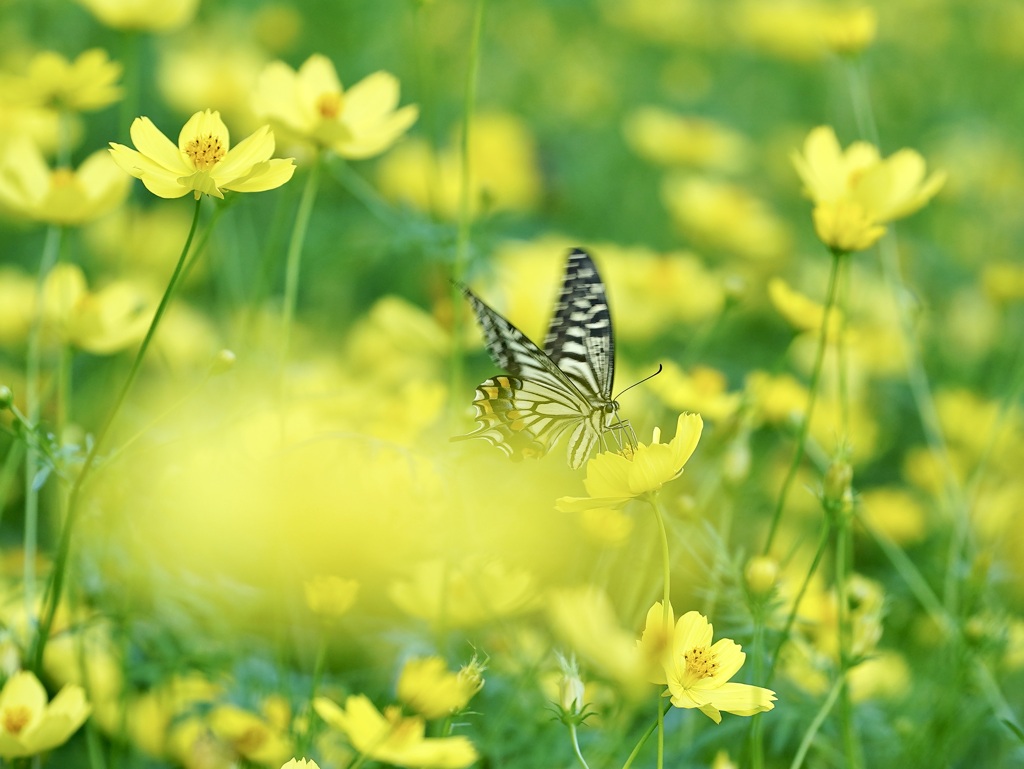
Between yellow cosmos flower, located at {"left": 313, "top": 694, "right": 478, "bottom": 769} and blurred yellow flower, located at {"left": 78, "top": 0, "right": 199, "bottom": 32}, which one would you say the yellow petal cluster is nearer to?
yellow cosmos flower, located at {"left": 313, "top": 694, "right": 478, "bottom": 769}

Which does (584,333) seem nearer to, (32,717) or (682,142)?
(32,717)

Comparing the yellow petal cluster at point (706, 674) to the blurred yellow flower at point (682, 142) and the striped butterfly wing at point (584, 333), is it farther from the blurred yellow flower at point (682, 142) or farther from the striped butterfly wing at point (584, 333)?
the blurred yellow flower at point (682, 142)

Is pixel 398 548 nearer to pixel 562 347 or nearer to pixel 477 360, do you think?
pixel 562 347

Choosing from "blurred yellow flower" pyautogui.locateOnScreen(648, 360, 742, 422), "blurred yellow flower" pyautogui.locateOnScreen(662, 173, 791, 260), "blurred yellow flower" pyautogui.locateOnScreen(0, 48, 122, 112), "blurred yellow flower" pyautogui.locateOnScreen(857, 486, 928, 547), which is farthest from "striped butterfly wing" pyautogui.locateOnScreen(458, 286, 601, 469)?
"blurred yellow flower" pyautogui.locateOnScreen(662, 173, 791, 260)

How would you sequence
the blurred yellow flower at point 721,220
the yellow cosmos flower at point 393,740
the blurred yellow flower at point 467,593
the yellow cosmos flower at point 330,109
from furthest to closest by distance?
the blurred yellow flower at point 721,220 → the yellow cosmos flower at point 330,109 → the blurred yellow flower at point 467,593 → the yellow cosmos flower at point 393,740

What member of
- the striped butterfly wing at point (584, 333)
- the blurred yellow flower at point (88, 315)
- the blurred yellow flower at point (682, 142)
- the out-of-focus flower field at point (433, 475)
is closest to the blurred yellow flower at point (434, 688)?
the out-of-focus flower field at point (433, 475)

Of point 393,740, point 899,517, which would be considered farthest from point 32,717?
point 899,517

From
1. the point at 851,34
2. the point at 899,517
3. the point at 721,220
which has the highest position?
the point at 851,34

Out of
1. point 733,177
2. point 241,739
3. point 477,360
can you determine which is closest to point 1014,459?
point 477,360
